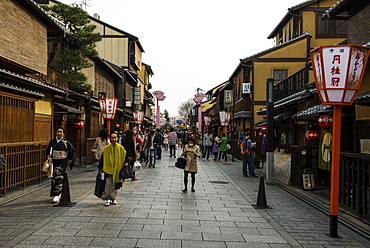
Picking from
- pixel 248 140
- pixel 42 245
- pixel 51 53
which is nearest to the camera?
pixel 42 245

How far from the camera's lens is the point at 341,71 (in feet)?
20.1

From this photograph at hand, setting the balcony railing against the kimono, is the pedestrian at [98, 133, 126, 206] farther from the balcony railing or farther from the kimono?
the balcony railing

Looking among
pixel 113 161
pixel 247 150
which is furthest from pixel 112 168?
pixel 247 150

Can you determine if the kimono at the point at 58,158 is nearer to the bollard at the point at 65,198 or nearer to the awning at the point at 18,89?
the bollard at the point at 65,198

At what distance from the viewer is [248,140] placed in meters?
14.6

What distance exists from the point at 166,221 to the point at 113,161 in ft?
7.83

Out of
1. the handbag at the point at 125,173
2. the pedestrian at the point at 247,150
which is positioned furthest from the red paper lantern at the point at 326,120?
the handbag at the point at 125,173

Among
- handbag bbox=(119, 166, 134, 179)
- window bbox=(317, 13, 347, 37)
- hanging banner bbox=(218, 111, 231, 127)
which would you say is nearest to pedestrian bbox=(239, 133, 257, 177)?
handbag bbox=(119, 166, 134, 179)

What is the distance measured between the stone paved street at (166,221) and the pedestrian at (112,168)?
1.06 feet

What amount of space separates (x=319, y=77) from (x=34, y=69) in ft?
32.7

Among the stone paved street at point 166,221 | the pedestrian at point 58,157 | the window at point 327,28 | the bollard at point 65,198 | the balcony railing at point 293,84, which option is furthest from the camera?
the window at point 327,28

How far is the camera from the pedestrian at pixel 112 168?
27.5ft

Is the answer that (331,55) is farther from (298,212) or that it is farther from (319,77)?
(298,212)

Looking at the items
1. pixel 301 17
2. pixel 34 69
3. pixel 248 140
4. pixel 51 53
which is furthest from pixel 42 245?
pixel 301 17
